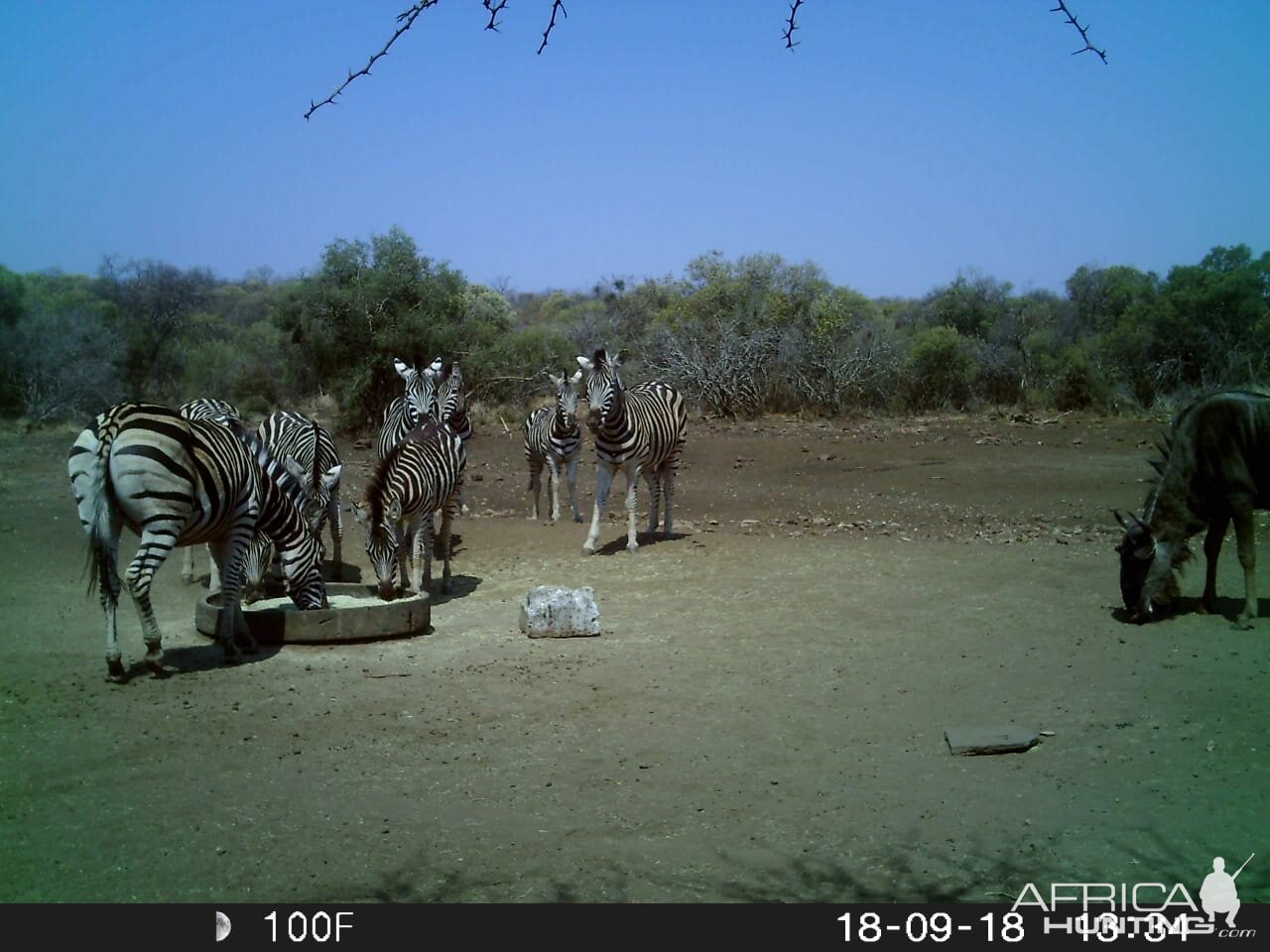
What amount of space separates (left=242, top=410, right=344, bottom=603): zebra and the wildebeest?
294 inches

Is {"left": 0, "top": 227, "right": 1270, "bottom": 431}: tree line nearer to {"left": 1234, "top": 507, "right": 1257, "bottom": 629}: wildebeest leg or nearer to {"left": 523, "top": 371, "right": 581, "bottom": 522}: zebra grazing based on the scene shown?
{"left": 523, "top": 371, "right": 581, "bottom": 522}: zebra grazing

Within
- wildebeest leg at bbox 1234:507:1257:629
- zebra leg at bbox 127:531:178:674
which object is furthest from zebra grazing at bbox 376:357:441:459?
wildebeest leg at bbox 1234:507:1257:629

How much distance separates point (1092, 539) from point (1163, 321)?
1534 centimetres

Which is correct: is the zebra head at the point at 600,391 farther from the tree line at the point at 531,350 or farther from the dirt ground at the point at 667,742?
the tree line at the point at 531,350

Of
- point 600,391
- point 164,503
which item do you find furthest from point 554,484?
point 164,503

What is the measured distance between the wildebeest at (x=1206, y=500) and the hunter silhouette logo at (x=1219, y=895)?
17.6 ft

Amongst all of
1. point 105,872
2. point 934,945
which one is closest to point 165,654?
point 105,872

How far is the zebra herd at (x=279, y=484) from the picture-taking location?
8344 mm

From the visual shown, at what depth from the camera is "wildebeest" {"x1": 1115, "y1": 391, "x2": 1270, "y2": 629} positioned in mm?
9828

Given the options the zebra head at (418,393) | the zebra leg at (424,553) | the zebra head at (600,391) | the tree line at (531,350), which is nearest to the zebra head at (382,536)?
the zebra leg at (424,553)

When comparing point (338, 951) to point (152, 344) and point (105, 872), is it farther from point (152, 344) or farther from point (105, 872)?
point (152, 344)

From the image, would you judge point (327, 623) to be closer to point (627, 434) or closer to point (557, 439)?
point (627, 434)

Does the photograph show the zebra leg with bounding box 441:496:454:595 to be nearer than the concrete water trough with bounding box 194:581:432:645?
No

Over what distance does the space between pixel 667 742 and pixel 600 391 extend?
24.3 feet
